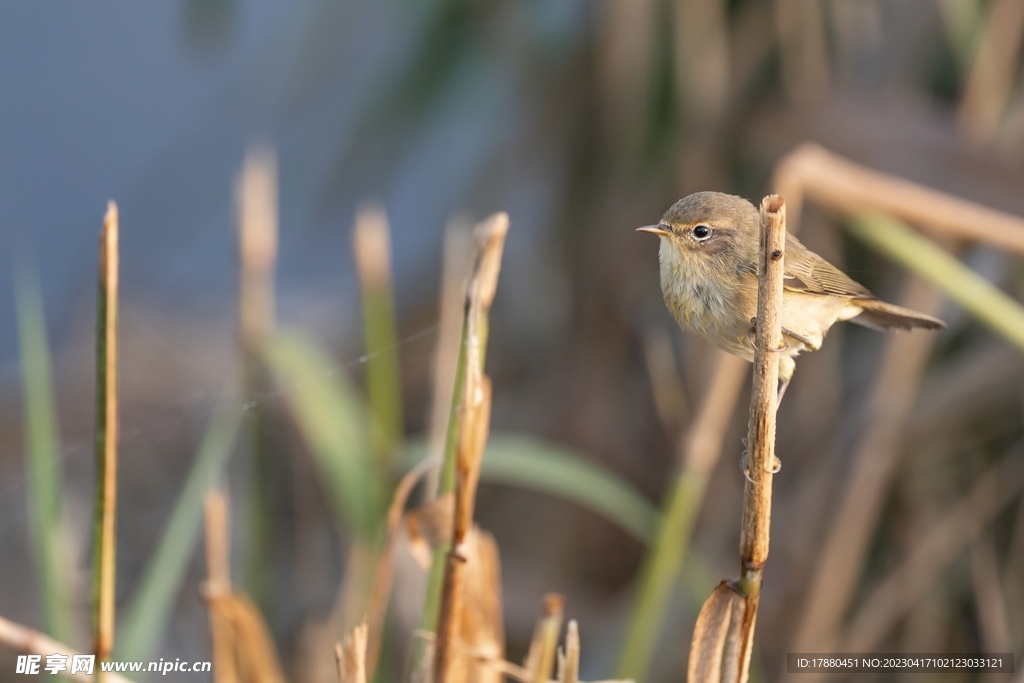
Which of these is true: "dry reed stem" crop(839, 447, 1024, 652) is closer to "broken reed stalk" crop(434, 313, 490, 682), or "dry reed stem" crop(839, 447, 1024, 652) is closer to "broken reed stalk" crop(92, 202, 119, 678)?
"broken reed stalk" crop(434, 313, 490, 682)

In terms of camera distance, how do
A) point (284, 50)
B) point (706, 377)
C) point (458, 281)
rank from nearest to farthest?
1. point (458, 281)
2. point (706, 377)
3. point (284, 50)

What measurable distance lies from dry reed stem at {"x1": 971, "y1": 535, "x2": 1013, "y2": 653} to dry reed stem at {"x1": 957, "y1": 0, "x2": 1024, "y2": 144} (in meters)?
Answer: 0.97

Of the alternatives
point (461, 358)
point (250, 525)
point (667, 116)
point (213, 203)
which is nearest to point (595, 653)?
point (250, 525)

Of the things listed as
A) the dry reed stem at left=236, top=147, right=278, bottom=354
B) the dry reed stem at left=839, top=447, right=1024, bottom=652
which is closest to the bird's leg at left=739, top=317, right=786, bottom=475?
the dry reed stem at left=236, top=147, right=278, bottom=354

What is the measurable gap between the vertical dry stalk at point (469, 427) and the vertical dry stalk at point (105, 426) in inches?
14.9

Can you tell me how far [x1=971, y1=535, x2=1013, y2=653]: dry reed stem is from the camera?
1.98 metres

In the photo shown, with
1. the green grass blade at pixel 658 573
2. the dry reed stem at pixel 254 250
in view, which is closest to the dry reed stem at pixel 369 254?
the dry reed stem at pixel 254 250

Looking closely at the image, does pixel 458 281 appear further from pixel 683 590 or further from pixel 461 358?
pixel 461 358

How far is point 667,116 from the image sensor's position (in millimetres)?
2438

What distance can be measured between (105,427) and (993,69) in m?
2.05

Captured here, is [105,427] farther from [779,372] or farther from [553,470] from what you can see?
[553,470]

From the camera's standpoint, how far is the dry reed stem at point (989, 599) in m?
1.98

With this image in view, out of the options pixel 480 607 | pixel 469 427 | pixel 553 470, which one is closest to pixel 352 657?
pixel 480 607

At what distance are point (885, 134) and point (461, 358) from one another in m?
1.36
